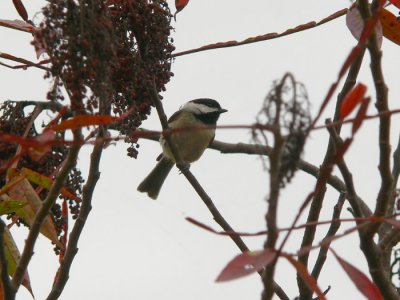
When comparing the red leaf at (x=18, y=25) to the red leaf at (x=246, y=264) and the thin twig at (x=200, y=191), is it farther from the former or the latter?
the red leaf at (x=246, y=264)

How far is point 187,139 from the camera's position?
5.35 metres

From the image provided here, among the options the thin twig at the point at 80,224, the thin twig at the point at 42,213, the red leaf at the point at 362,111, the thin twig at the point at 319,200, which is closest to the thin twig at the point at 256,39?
the thin twig at the point at 319,200

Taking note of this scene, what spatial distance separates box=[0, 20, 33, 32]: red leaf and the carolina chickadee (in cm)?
265

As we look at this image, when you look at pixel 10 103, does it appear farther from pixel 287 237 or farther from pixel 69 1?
pixel 287 237

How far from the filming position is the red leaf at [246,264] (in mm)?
1240

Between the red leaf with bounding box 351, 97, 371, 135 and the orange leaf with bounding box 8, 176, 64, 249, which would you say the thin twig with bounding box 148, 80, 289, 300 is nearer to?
the orange leaf with bounding box 8, 176, 64, 249

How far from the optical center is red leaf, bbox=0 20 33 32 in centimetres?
258

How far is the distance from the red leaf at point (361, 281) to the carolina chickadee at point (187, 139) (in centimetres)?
369

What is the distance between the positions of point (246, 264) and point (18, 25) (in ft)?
5.13

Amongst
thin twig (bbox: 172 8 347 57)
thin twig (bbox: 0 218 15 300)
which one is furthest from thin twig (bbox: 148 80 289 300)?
thin twig (bbox: 0 218 15 300)

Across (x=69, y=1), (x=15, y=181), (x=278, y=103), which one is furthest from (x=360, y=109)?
(x=15, y=181)

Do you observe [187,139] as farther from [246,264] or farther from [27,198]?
[246,264]

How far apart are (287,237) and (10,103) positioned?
220 cm

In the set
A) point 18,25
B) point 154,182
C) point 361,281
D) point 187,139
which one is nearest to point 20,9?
point 18,25
